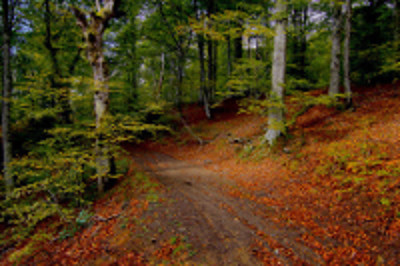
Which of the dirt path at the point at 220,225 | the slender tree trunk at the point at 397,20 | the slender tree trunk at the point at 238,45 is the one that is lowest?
the dirt path at the point at 220,225

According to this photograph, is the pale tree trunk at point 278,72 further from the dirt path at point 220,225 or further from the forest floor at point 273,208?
the dirt path at point 220,225

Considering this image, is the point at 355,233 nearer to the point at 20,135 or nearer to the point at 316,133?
the point at 316,133

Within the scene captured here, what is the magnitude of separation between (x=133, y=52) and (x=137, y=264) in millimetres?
17812

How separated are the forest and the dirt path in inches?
1.5

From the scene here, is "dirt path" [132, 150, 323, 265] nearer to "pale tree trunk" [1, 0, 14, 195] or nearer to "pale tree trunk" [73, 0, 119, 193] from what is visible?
"pale tree trunk" [73, 0, 119, 193]

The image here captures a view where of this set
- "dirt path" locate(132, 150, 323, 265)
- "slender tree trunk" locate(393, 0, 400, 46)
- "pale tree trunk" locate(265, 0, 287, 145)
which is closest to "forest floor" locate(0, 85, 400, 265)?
"dirt path" locate(132, 150, 323, 265)

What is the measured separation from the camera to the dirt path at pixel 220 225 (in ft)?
11.9

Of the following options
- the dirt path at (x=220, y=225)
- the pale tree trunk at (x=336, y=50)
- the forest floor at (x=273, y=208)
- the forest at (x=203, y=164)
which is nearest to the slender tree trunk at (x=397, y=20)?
the forest at (x=203, y=164)

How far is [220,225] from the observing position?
467 cm

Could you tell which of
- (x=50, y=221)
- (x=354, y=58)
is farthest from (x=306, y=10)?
(x=50, y=221)

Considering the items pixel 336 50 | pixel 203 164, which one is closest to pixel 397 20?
pixel 336 50

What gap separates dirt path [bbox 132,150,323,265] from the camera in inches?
142

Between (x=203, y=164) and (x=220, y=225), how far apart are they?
22.1ft

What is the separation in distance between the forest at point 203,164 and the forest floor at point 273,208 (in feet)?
0.12
